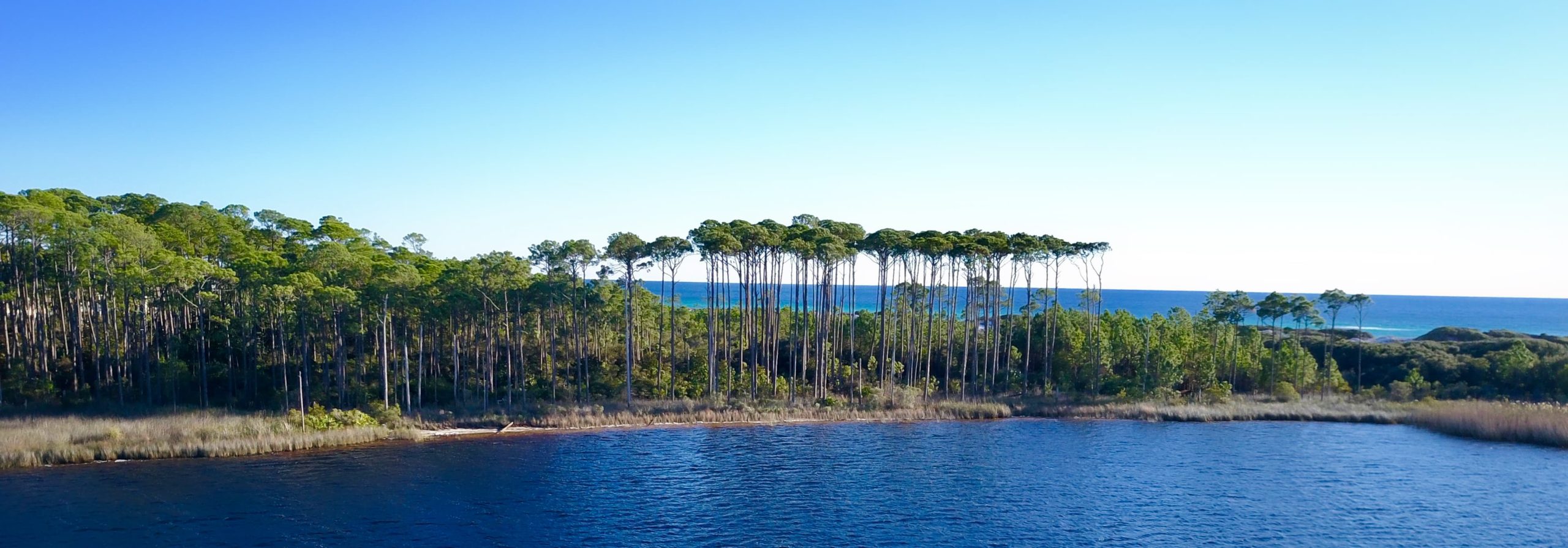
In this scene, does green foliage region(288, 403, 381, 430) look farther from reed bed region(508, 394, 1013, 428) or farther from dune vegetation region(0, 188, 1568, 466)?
reed bed region(508, 394, 1013, 428)

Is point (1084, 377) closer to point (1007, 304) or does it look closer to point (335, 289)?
point (1007, 304)

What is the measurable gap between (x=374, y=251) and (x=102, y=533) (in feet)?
110

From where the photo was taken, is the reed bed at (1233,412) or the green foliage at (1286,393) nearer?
the reed bed at (1233,412)

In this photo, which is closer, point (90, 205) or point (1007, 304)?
point (90, 205)

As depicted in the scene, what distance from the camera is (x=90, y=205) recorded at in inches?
2389

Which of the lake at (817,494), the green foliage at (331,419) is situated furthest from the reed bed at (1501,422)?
the green foliage at (331,419)

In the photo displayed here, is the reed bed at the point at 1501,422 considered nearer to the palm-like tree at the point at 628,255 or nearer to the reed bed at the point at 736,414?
the reed bed at the point at 736,414

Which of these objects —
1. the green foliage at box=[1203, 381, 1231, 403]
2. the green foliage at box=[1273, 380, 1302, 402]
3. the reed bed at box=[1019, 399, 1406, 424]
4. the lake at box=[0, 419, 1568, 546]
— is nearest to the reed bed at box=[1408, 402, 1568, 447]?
the lake at box=[0, 419, 1568, 546]

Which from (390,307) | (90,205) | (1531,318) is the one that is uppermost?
(90,205)

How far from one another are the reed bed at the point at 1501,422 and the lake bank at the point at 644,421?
5 centimetres

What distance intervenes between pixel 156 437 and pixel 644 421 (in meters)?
21.8

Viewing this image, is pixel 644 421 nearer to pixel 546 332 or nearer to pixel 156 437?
pixel 546 332

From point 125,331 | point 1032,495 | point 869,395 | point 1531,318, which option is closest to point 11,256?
point 125,331

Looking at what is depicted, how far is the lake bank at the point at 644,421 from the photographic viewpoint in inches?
1431
